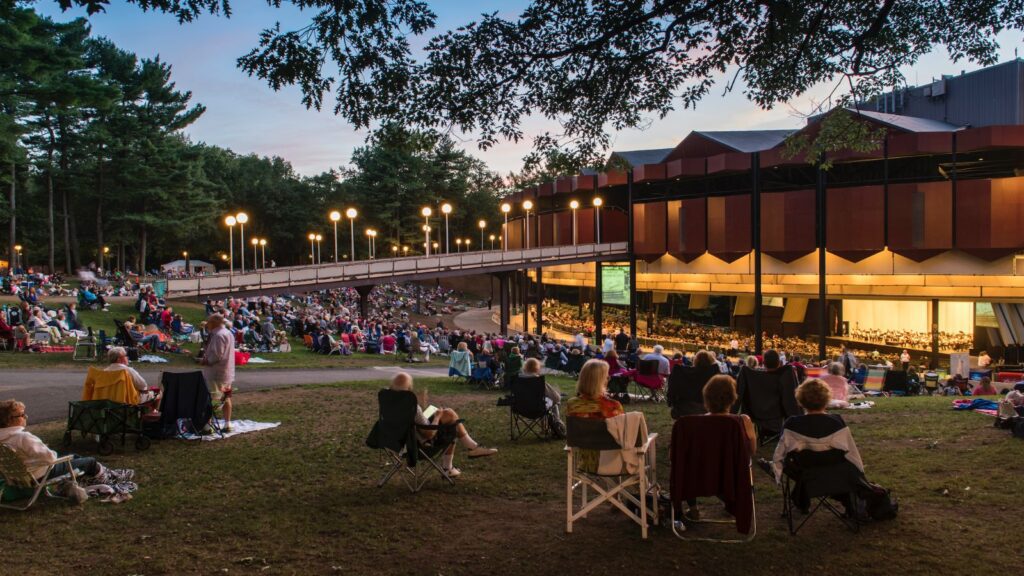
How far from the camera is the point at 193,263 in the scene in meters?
64.1

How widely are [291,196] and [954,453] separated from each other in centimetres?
7184

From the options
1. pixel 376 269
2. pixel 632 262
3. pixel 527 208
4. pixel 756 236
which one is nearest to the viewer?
pixel 376 269

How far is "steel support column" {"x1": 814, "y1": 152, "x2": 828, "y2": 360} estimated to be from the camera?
1293 inches

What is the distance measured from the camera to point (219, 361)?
922 centimetres

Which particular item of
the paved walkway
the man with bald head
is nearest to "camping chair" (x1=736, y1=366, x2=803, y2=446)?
the man with bald head

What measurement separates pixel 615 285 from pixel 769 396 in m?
33.7

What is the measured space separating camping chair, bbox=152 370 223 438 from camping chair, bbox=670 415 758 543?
19.9ft

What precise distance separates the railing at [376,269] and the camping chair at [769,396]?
2058 centimetres

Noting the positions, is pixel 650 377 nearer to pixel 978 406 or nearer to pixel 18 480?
pixel 978 406

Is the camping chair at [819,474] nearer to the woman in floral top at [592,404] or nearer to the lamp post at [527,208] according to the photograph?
the woman in floral top at [592,404]

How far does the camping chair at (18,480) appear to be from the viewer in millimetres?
5938

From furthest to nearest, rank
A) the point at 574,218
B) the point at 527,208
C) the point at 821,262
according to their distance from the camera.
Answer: the point at 527,208, the point at 574,218, the point at 821,262

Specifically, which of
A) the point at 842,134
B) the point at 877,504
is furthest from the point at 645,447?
the point at 842,134

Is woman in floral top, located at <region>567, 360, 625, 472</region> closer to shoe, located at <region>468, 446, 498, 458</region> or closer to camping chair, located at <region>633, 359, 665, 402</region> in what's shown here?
shoe, located at <region>468, 446, 498, 458</region>
